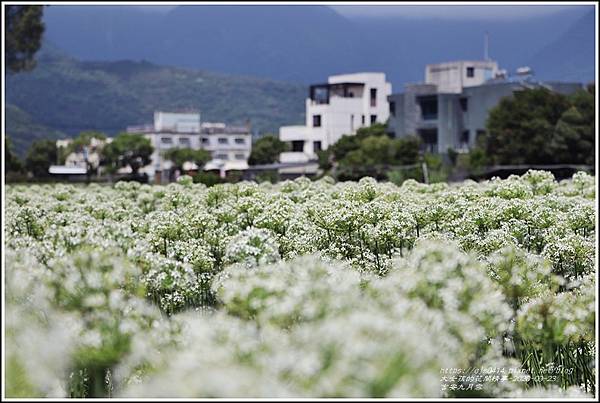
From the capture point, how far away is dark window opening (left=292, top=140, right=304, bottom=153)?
3948 inches

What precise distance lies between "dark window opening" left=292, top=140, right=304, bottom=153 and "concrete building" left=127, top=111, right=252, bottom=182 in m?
19.6

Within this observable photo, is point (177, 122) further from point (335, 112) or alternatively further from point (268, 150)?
point (335, 112)

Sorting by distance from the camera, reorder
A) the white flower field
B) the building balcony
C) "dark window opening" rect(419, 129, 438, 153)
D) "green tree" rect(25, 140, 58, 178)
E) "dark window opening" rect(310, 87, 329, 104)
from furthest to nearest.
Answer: "green tree" rect(25, 140, 58, 178) → the building balcony → "dark window opening" rect(310, 87, 329, 104) → "dark window opening" rect(419, 129, 438, 153) → the white flower field

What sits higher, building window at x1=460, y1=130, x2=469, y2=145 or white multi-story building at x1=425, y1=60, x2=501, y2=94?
white multi-story building at x1=425, y1=60, x2=501, y2=94

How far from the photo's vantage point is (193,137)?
12612 cm

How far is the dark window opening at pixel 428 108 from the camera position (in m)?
81.8

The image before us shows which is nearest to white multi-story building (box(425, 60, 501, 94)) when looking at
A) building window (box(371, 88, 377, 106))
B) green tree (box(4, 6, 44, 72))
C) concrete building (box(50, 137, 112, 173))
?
building window (box(371, 88, 377, 106))

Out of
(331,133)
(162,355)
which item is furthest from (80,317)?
(331,133)

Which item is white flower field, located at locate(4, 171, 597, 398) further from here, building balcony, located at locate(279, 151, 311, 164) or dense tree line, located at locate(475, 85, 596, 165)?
building balcony, located at locate(279, 151, 311, 164)

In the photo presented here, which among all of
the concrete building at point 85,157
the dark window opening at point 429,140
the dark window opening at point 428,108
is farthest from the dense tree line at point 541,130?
the concrete building at point 85,157

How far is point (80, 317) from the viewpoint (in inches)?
185

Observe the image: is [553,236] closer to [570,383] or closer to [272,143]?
[570,383]

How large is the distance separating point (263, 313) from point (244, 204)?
6.10 meters

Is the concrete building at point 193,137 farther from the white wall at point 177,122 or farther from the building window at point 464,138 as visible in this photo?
the building window at point 464,138
